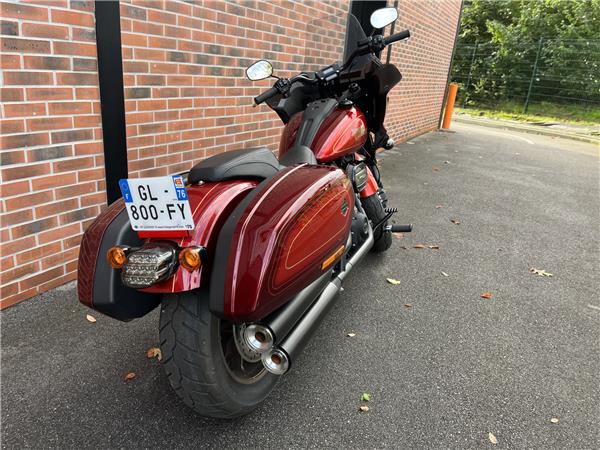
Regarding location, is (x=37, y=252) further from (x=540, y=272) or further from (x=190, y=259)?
(x=540, y=272)

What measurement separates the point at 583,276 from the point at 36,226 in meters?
3.70

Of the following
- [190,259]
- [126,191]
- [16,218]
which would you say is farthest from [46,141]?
[190,259]

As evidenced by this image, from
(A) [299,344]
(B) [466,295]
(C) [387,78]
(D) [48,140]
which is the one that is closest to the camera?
(A) [299,344]

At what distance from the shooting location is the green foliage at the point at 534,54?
1526 centimetres

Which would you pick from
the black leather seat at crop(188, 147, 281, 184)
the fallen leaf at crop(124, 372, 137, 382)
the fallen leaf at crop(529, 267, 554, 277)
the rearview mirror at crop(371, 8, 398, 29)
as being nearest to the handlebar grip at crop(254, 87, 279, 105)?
the rearview mirror at crop(371, 8, 398, 29)

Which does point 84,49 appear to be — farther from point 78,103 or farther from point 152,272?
point 152,272

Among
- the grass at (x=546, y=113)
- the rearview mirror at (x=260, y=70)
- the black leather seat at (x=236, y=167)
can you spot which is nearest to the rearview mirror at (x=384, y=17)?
the rearview mirror at (x=260, y=70)

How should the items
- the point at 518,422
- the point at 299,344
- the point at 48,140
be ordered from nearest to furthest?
the point at 299,344
the point at 518,422
the point at 48,140

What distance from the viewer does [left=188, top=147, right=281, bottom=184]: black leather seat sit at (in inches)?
67.8

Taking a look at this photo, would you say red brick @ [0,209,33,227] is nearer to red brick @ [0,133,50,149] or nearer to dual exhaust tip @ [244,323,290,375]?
red brick @ [0,133,50,149]

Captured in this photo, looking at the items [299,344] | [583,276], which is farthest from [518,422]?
[583,276]

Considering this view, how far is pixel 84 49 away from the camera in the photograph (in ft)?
8.28

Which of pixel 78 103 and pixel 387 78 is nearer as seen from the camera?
pixel 78 103

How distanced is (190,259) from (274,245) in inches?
10.5
